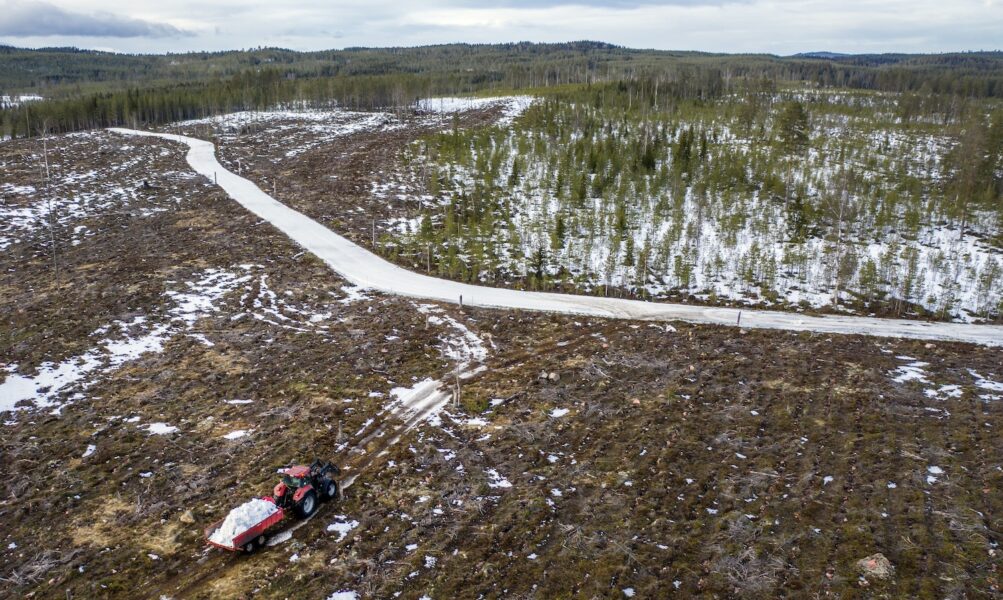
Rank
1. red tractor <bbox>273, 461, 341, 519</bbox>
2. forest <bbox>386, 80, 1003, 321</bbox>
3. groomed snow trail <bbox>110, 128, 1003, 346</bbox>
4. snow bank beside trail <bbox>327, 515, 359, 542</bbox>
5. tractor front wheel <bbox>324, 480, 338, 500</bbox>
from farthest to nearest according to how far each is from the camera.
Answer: forest <bbox>386, 80, 1003, 321</bbox> < groomed snow trail <bbox>110, 128, 1003, 346</bbox> < tractor front wheel <bbox>324, 480, 338, 500</bbox> < red tractor <bbox>273, 461, 341, 519</bbox> < snow bank beside trail <bbox>327, 515, 359, 542</bbox>

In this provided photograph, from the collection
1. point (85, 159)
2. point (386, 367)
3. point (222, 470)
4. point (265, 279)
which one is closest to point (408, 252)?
point (265, 279)

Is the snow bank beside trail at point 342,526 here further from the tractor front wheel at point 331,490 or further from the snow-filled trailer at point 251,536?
the snow-filled trailer at point 251,536

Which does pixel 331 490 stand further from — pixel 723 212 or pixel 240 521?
pixel 723 212

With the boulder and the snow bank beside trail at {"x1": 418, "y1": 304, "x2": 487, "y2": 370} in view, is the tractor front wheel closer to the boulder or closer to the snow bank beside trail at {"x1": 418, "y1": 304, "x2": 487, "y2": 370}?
the snow bank beside trail at {"x1": 418, "y1": 304, "x2": 487, "y2": 370}

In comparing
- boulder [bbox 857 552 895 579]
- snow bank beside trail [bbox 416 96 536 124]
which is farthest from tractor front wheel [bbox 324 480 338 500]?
snow bank beside trail [bbox 416 96 536 124]

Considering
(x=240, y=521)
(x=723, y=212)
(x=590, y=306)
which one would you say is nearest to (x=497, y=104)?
(x=723, y=212)

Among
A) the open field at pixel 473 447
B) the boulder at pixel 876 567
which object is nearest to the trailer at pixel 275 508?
the open field at pixel 473 447

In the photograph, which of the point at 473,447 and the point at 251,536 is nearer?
the point at 251,536
